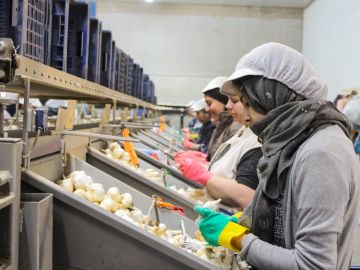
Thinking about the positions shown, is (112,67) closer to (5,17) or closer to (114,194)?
(114,194)

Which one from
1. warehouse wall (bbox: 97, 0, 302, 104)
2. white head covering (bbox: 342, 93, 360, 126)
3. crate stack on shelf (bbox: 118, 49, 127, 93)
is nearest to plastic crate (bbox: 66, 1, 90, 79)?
crate stack on shelf (bbox: 118, 49, 127, 93)

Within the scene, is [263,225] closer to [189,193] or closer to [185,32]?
[189,193]

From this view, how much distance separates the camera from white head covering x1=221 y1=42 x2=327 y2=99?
4.89ft

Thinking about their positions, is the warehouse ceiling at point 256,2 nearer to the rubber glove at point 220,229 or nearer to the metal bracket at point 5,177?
the rubber glove at point 220,229

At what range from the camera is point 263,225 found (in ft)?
4.78

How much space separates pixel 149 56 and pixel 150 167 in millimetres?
9835

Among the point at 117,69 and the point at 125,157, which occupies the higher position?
the point at 117,69

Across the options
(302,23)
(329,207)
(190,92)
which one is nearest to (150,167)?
(329,207)

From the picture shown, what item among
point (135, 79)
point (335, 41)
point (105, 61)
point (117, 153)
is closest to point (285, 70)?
point (117, 153)

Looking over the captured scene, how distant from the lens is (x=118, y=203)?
88.5 inches

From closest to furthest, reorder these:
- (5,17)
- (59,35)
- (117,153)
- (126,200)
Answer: (5,17)
(59,35)
(126,200)
(117,153)

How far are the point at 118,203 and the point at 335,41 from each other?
29.1 feet

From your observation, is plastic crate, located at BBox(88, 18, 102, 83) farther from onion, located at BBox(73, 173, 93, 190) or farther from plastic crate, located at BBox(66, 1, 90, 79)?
onion, located at BBox(73, 173, 93, 190)

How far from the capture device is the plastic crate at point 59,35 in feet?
7.04
